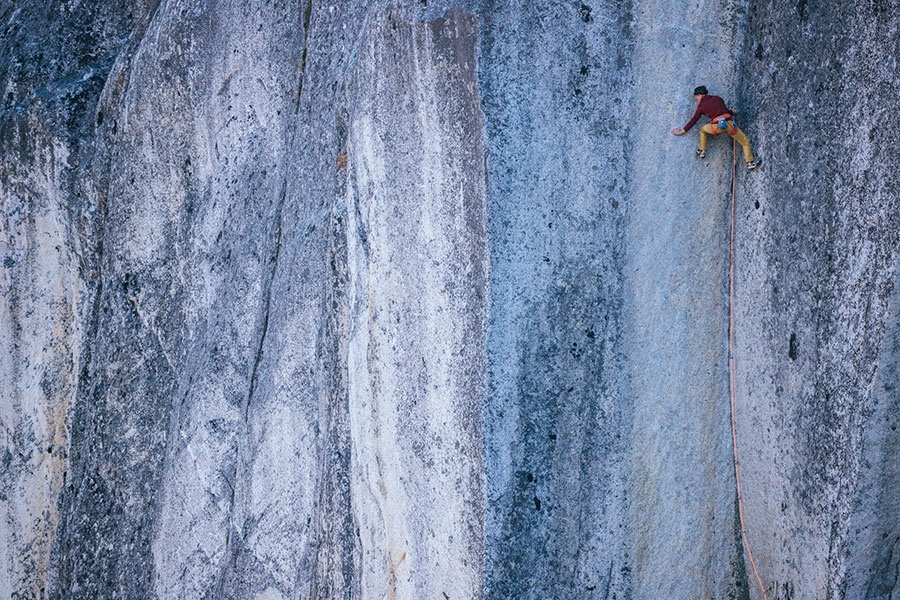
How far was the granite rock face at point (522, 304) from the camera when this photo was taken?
6.36 m

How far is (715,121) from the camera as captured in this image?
687 cm

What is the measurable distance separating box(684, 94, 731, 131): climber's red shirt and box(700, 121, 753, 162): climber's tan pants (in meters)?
0.07

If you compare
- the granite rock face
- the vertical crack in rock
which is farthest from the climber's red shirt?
the vertical crack in rock

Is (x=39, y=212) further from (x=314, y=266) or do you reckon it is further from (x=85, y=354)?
(x=314, y=266)

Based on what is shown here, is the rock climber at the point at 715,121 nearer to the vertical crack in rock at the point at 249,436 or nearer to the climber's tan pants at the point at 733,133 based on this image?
the climber's tan pants at the point at 733,133

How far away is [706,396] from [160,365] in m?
4.80

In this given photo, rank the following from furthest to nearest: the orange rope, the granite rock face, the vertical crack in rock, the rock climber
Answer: the vertical crack in rock
the orange rope
the rock climber
the granite rock face

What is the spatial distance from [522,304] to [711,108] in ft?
6.01

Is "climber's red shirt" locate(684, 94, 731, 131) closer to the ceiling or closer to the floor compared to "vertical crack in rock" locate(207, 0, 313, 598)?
closer to the ceiling

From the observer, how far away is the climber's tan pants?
Answer: 688 cm

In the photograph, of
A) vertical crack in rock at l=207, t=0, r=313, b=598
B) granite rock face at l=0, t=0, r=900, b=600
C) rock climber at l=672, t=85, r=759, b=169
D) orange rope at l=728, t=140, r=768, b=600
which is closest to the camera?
granite rock face at l=0, t=0, r=900, b=600

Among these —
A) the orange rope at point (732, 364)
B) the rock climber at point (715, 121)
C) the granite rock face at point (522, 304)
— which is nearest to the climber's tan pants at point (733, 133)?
the rock climber at point (715, 121)

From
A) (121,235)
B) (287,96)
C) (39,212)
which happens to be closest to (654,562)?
(287,96)

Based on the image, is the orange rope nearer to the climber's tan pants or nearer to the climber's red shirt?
the climber's tan pants
